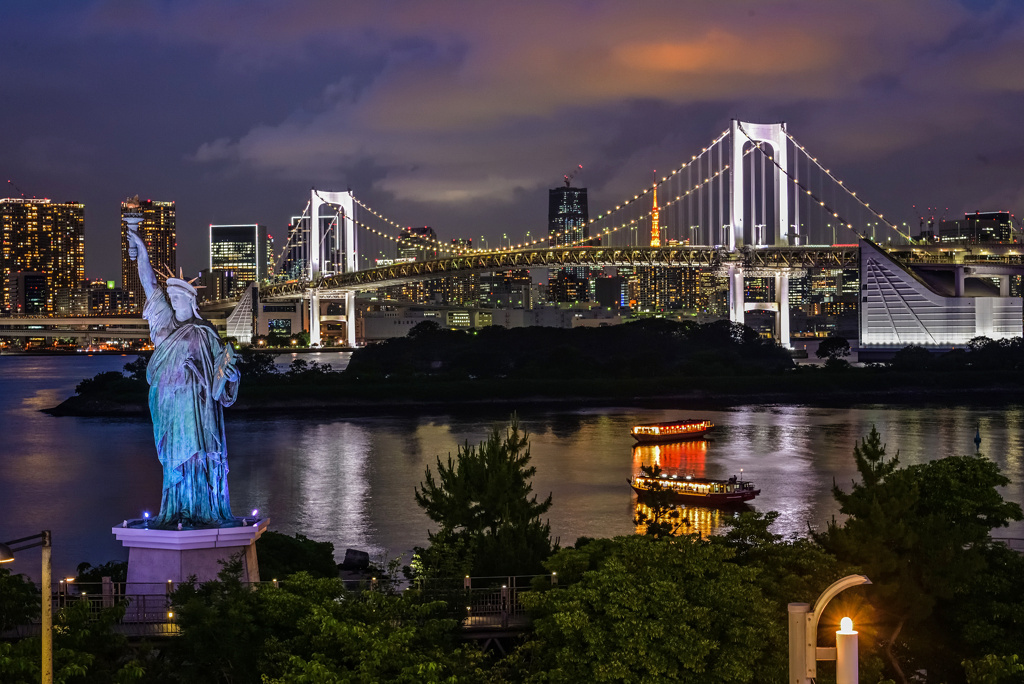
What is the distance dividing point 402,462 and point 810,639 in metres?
23.1

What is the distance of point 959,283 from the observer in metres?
51.4

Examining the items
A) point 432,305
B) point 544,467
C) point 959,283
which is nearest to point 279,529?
point 544,467

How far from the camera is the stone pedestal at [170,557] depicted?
8219 mm

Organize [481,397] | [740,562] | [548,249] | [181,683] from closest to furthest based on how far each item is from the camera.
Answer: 1. [181,683]
2. [740,562]
3. [481,397]
4. [548,249]

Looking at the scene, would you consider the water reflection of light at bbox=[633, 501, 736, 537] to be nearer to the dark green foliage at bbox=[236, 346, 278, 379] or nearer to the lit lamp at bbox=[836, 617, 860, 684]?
the lit lamp at bbox=[836, 617, 860, 684]

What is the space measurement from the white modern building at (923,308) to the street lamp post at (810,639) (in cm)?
4913

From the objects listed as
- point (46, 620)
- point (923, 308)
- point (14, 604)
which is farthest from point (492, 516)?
point (923, 308)

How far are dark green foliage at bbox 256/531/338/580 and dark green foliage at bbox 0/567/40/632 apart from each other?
10.2 feet

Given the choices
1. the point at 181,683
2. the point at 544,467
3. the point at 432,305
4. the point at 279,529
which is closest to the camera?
the point at 181,683

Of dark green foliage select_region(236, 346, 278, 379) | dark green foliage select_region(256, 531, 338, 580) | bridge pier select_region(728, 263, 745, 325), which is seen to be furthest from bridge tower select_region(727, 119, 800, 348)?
dark green foliage select_region(256, 531, 338, 580)

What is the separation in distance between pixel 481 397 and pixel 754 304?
15.1 meters

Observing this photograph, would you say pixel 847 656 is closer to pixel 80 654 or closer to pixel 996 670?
pixel 996 670

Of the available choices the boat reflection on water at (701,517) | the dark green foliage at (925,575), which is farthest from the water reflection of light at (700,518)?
the dark green foliage at (925,575)

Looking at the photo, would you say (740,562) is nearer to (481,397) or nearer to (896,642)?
(896,642)
